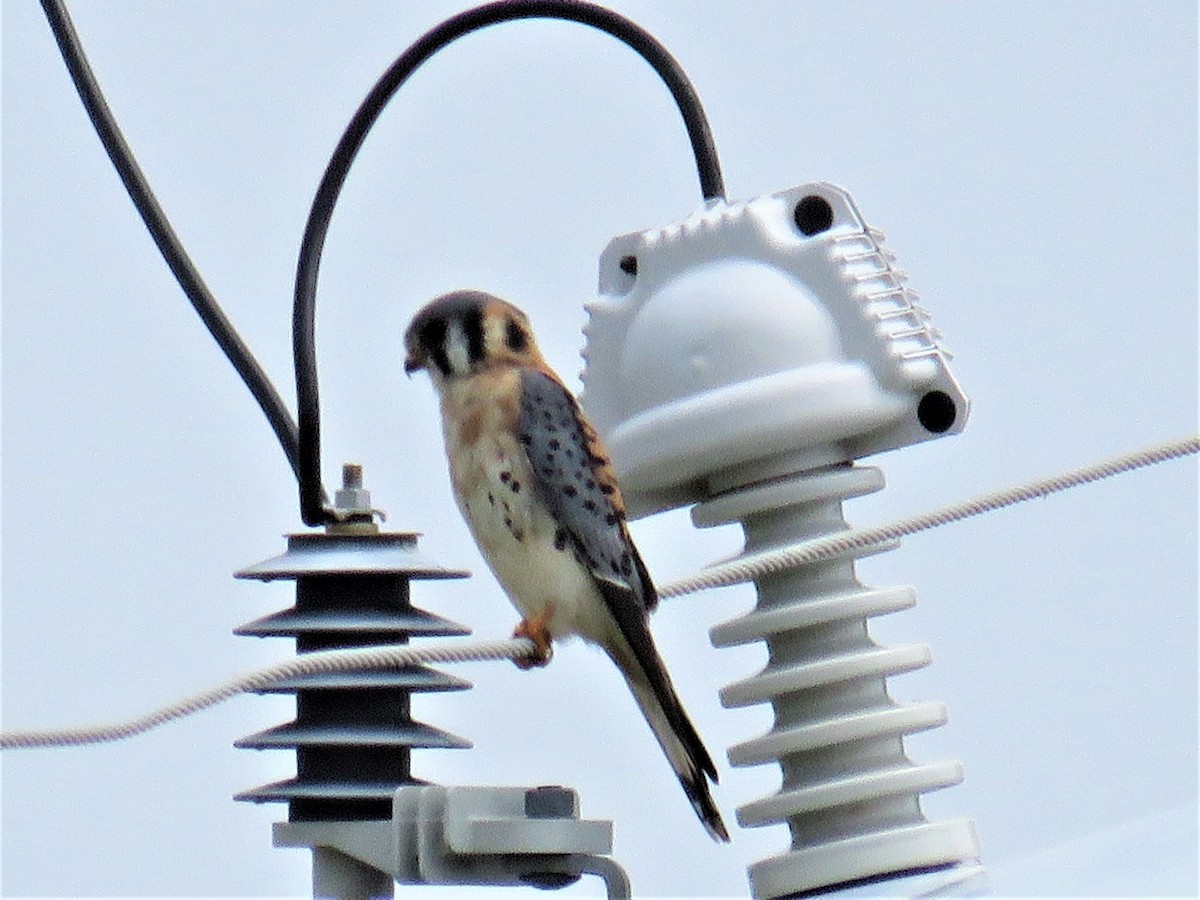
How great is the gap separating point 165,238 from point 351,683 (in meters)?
0.68

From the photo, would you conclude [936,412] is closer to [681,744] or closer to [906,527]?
[906,527]

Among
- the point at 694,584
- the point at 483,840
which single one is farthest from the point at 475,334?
the point at 483,840

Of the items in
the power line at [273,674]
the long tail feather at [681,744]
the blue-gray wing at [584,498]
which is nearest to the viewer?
the power line at [273,674]

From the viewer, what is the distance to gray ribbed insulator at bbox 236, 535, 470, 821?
2.46 m

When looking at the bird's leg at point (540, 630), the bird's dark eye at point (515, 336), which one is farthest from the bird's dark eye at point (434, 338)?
the bird's leg at point (540, 630)

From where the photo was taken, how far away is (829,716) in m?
2.52

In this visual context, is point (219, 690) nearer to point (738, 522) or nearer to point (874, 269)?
point (738, 522)

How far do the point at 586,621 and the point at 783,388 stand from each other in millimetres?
1255

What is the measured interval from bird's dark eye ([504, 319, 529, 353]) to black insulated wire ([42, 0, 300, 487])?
106 centimetres

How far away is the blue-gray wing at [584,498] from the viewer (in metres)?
3.64

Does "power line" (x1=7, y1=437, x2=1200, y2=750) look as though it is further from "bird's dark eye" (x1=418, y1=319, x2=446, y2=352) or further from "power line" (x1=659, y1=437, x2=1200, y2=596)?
"bird's dark eye" (x1=418, y1=319, x2=446, y2=352)

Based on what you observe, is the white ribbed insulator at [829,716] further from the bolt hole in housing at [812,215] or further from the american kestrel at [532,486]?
the american kestrel at [532,486]

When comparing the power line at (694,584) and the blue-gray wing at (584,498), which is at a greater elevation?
the blue-gray wing at (584,498)

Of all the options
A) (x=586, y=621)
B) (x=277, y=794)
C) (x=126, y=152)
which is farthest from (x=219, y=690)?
(x=586, y=621)
